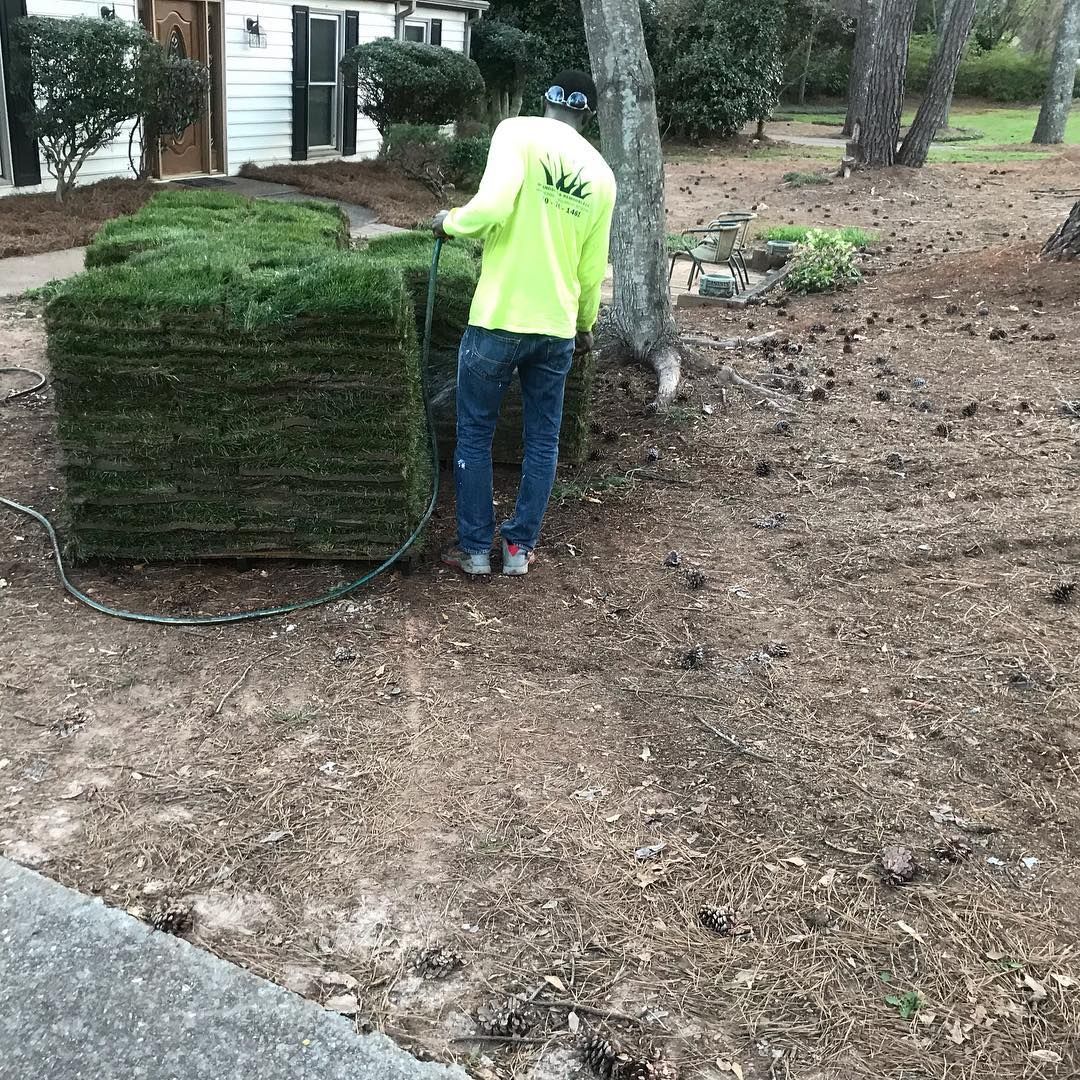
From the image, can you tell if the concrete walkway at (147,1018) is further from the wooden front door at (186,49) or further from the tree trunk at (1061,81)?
the tree trunk at (1061,81)

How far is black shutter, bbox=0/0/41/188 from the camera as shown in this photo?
34.9ft

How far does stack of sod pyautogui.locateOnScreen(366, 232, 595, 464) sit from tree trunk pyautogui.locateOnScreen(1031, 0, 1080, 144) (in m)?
22.8

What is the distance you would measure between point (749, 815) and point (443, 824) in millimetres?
884

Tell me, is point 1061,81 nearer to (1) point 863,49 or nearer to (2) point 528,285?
(1) point 863,49

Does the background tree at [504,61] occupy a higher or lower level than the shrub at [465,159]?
higher

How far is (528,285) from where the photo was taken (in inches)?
155

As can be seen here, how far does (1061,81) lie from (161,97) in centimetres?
2028

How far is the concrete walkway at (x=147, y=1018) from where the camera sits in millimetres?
2143

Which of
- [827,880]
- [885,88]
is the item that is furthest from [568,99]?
[885,88]

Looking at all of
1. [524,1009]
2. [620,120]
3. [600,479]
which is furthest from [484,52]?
[524,1009]

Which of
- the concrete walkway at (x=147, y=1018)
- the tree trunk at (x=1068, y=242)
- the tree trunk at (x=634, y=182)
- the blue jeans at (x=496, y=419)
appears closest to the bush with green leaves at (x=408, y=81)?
the tree trunk at (x=1068, y=242)

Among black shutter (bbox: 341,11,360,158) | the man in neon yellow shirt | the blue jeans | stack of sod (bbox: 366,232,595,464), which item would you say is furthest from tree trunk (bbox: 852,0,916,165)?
the blue jeans

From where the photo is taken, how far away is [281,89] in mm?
15820

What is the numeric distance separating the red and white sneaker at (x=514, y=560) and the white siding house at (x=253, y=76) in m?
9.63
